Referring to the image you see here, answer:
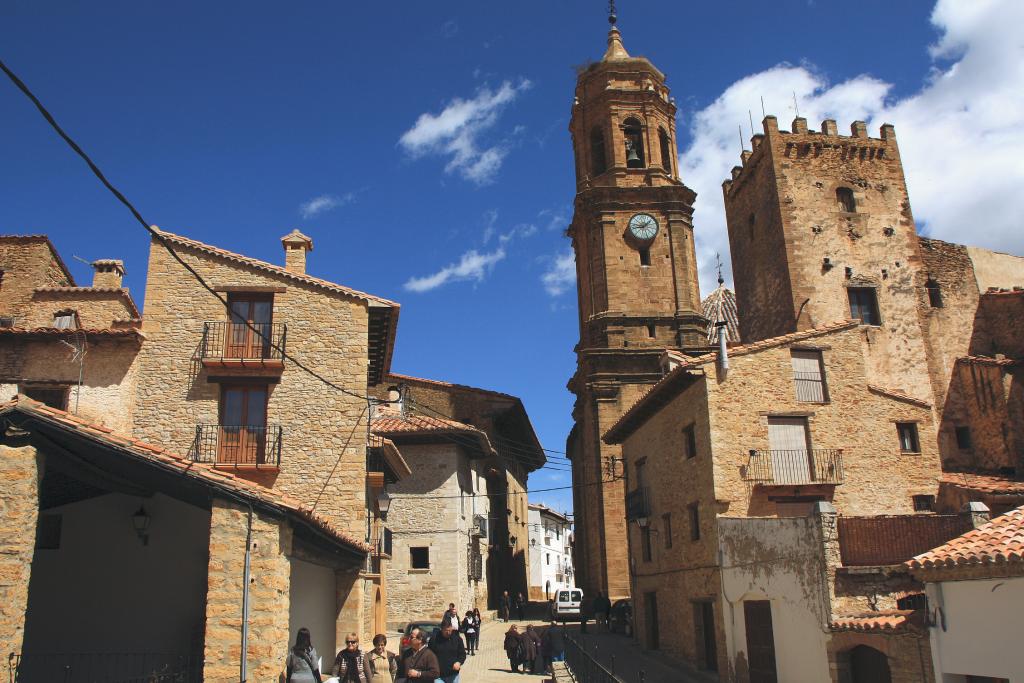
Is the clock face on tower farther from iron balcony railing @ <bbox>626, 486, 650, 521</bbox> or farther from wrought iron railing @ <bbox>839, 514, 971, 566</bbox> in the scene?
wrought iron railing @ <bbox>839, 514, 971, 566</bbox>

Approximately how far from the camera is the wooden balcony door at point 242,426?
65.8ft

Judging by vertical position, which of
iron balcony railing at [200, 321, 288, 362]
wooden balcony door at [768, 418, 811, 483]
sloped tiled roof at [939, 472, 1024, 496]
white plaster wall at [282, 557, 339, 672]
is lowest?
white plaster wall at [282, 557, 339, 672]

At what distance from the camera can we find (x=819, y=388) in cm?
2414

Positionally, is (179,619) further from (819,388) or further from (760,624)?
(819,388)

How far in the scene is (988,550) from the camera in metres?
12.1

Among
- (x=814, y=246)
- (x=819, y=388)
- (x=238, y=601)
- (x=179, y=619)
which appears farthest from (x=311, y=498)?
(x=814, y=246)

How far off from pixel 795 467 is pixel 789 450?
1.58 feet

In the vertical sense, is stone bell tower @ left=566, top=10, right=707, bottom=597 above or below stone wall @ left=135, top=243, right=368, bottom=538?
above

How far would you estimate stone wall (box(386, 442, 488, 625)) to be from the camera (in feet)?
97.0

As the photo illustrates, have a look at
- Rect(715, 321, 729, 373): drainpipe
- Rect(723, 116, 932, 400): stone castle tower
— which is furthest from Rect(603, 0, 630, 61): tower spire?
Rect(715, 321, 729, 373): drainpipe

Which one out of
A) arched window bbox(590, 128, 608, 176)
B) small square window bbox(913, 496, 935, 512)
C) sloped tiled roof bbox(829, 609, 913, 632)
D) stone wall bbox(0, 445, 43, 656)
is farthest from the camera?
arched window bbox(590, 128, 608, 176)

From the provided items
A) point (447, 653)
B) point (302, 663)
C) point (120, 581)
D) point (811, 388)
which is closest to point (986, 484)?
point (811, 388)

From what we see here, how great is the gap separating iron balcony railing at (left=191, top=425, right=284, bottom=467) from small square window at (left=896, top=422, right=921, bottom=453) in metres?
17.0

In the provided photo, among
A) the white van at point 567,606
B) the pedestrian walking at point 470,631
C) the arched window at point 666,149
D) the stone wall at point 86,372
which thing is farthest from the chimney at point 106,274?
the arched window at point 666,149
